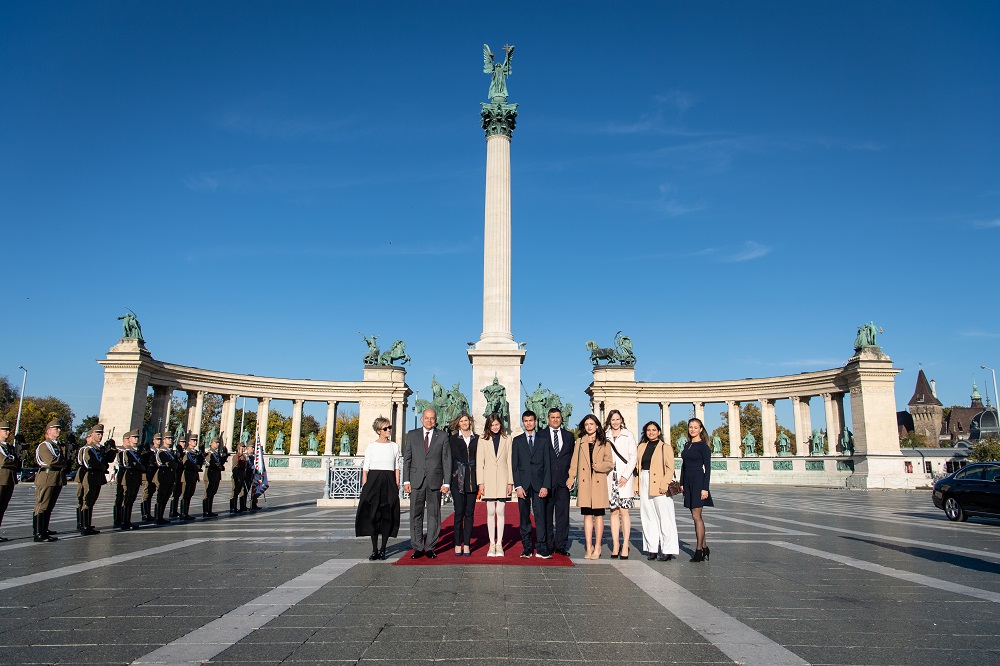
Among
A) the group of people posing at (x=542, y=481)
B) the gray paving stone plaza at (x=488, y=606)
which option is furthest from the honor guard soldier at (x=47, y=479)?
the group of people posing at (x=542, y=481)

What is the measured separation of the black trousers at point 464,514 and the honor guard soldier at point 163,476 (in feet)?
31.2

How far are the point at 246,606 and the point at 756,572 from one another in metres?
6.46

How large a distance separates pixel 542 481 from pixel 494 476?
771mm

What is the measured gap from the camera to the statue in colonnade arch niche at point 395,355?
62253mm

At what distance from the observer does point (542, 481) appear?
10.1 metres

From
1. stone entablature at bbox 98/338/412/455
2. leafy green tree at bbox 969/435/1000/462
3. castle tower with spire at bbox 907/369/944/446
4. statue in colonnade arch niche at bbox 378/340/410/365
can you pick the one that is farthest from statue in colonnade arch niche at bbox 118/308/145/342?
castle tower with spire at bbox 907/369/944/446

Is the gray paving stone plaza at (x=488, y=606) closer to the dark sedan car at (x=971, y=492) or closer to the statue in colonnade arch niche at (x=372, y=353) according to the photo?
the dark sedan car at (x=971, y=492)

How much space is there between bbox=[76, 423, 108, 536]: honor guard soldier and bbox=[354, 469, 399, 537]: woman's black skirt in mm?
6991

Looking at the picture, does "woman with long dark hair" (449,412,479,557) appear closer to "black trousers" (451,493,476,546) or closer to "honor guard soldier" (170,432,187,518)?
"black trousers" (451,493,476,546)

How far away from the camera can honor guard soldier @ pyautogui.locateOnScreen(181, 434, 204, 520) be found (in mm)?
17359

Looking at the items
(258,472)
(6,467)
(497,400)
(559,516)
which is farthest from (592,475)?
(497,400)

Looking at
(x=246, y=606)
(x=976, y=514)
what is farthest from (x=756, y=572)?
(x=976, y=514)

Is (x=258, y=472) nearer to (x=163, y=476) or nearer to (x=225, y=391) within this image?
(x=163, y=476)

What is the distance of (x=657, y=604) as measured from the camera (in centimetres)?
643
